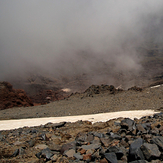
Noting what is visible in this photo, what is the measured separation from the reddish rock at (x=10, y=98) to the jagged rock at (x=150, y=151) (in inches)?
1004

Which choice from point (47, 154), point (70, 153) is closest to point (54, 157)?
point (47, 154)

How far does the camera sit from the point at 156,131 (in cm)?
482

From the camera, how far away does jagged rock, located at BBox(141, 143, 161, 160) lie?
11.0 ft

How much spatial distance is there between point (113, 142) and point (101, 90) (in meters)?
22.7

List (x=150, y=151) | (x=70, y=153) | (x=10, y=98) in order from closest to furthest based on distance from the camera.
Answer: (x=150, y=151) → (x=70, y=153) → (x=10, y=98)

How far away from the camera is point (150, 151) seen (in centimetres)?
342

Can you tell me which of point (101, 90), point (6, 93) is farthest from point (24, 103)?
point (101, 90)

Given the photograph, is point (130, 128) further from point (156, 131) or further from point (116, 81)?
point (116, 81)

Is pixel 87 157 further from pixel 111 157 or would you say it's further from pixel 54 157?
pixel 54 157

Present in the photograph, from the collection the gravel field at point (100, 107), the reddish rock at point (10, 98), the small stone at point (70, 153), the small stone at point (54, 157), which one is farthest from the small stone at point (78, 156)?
the reddish rock at point (10, 98)

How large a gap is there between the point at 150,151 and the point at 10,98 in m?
26.6

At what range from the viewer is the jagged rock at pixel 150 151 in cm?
335

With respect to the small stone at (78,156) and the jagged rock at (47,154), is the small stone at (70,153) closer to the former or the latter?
the small stone at (78,156)

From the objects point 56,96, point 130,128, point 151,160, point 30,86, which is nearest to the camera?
point 151,160
